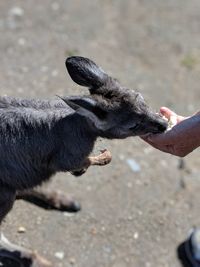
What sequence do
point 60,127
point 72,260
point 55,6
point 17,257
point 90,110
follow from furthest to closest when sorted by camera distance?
point 55,6 → point 72,260 → point 17,257 → point 60,127 → point 90,110

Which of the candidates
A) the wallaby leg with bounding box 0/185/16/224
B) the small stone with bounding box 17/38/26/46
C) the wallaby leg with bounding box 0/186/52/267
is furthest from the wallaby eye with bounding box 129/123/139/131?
the small stone with bounding box 17/38/26/46

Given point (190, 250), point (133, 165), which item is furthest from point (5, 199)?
point (133, 165)

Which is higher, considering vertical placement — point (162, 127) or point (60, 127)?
point (162, 127)

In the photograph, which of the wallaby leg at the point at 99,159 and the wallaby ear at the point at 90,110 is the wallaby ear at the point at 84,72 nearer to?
the wallaby ear at the point at 90,110

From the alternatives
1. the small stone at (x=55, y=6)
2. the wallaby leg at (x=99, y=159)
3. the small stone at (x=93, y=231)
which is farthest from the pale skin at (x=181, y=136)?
the small stone at (x=55, y=6)

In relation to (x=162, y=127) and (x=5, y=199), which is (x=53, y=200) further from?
(x=162, y=127)

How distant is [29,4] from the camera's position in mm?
8148

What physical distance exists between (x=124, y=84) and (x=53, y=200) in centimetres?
204

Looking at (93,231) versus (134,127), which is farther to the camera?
(93,231)

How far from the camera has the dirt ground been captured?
18.9 feet

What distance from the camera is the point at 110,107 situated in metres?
4.50

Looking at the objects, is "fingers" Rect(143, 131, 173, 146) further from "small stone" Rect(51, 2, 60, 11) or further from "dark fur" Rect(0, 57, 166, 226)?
"small stone" Rect(51, 2, 60, 11)

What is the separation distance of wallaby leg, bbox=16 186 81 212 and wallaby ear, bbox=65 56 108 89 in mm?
1614

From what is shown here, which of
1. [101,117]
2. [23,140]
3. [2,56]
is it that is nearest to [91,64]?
[101,117]
